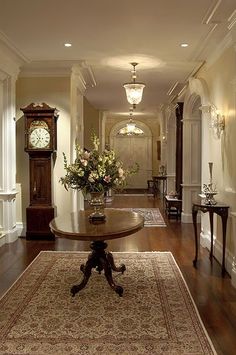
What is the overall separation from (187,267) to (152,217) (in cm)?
388

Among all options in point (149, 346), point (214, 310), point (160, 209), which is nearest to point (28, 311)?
point (149, 346)

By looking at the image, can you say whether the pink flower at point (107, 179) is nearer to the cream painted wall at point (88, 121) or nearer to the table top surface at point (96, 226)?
the table top surface at point (96, 226)

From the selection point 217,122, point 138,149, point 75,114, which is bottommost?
point 217,122

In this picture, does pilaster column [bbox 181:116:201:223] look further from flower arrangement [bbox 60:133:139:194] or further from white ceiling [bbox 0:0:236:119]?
flower arrangement [bbox 60:133:139:194]

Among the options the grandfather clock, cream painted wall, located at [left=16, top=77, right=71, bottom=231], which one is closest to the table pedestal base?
the grandfather clock

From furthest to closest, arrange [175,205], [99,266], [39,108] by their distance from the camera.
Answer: [175,205], [39,108], [99,266]

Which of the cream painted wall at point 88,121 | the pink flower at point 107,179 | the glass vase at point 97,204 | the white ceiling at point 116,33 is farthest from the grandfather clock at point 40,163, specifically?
the cream painted wall at point 88,121

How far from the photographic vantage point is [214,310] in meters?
3.45

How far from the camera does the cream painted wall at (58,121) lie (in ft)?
21.4

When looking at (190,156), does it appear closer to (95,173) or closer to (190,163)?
(190,163)

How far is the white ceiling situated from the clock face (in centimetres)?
106

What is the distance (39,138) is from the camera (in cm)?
631

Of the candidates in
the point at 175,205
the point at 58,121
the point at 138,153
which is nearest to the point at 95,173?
the point at 58,121

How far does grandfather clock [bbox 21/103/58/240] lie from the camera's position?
626cm
